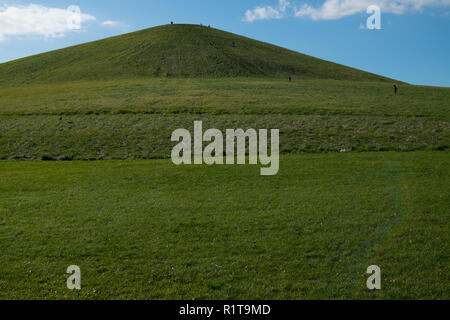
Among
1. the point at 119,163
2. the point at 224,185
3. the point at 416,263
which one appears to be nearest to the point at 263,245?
the point at 416,263

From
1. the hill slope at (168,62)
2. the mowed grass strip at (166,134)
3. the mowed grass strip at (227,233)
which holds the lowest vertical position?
the mowed grass strip at (227,233)

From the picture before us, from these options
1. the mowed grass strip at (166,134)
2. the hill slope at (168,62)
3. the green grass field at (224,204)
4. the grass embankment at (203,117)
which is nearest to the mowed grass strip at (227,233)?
the green grass field at (224,204)

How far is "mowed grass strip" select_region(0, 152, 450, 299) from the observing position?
10570 mm

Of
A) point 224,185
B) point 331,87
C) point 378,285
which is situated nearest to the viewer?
point 378,285

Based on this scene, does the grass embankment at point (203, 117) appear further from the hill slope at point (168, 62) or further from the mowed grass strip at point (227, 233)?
the hill slope at point (168, 62)

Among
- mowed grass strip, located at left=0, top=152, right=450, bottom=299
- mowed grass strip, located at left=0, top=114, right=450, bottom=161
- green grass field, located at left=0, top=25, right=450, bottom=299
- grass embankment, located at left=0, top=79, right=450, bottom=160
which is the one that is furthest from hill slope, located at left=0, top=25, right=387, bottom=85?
mowed grass strip, located at left=0, top=152, right=450, bottom=299

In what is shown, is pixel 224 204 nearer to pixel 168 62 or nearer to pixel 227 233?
pixel 227 233

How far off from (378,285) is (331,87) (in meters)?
61.0

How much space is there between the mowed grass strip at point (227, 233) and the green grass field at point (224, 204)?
67 mm

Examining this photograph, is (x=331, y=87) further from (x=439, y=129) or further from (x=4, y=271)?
(x=4, y=271)

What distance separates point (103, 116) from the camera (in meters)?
41.9

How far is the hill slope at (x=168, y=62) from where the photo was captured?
80.1 m

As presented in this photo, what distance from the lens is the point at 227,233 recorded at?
46.0ft
